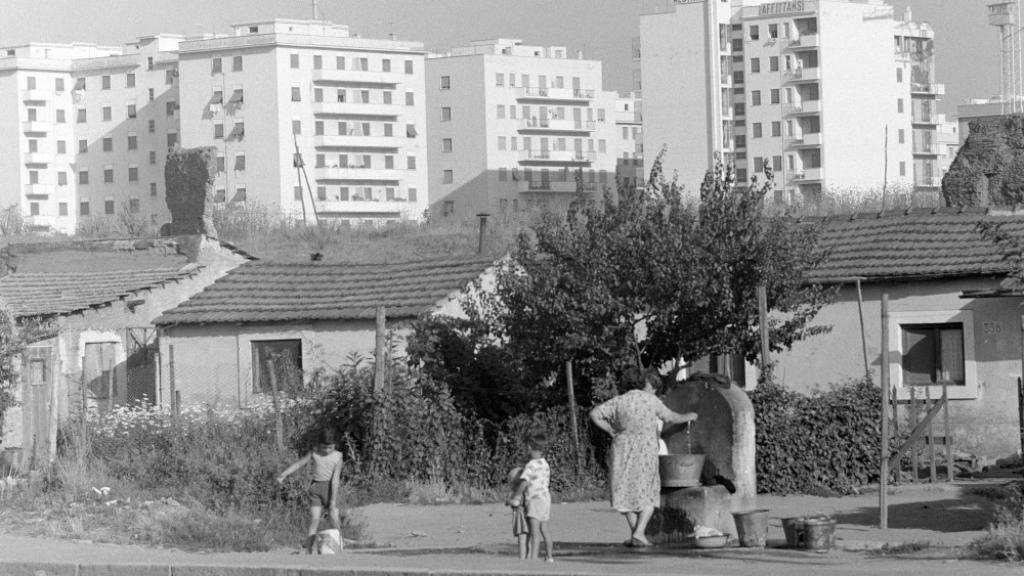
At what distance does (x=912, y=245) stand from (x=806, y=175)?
94.2m

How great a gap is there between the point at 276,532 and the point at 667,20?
103 m

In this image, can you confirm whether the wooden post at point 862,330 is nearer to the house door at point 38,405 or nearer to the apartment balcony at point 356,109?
the house door at point 38,405

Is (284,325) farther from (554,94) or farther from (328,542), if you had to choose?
(554,94)

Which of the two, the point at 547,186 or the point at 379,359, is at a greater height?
the point at 547,186

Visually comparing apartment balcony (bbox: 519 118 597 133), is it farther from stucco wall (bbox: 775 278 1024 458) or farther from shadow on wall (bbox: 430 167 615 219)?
stucco wall (bbox: 775 278 1024 458)

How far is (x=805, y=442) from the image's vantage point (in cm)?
2198

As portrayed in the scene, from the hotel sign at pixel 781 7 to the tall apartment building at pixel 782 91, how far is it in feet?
0.25

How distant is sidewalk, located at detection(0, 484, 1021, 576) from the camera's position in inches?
572

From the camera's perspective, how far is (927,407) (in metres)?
23.7

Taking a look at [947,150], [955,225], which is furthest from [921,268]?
[947,150]

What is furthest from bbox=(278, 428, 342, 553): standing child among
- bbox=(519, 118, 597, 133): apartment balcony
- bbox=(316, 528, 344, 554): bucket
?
bbox=(519, 118, 597, 133): apartment balcony

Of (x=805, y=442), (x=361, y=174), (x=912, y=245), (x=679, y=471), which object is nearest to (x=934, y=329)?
(x=912, y=245)

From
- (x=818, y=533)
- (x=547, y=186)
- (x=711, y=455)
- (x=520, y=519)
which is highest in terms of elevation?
(x=547, y=186)

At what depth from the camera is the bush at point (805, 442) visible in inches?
861
